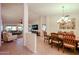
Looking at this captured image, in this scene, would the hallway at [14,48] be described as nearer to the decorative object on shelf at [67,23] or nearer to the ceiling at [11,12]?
the ceiling at [11,12]

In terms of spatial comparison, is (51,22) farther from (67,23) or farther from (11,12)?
(11,12)

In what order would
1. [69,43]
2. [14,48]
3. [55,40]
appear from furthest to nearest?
1. [55,40]
2. [69,43]
3. [14,48]

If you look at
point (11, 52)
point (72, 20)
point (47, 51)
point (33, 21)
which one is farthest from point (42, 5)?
point (11, 52)

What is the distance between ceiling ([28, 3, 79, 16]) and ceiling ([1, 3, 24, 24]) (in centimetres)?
27

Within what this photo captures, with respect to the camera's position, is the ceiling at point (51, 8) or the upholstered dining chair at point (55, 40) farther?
the upholstered dining chair at point (55, 40)

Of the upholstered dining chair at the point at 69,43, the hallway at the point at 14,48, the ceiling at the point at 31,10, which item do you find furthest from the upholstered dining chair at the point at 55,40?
the hallway at the point at 14,48

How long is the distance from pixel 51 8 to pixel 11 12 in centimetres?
87

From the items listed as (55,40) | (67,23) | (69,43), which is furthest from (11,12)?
(69,43)

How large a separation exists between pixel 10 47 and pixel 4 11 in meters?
0.79

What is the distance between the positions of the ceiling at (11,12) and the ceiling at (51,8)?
10.8 inches

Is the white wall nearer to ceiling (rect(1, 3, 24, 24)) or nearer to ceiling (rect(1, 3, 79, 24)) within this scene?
ceiling (rect(1, 3, 79, 24))

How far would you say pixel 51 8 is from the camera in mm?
3469

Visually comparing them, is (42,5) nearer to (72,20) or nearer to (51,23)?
(51,23)

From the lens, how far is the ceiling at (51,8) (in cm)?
338
